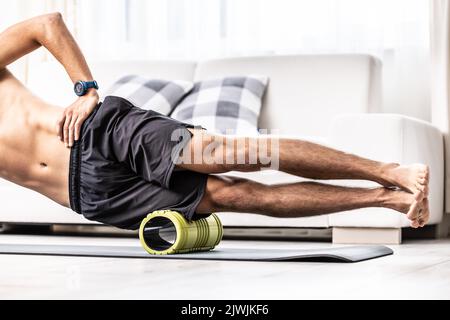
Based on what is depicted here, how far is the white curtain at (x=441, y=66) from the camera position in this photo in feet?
13.5

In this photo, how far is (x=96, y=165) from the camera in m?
2.63

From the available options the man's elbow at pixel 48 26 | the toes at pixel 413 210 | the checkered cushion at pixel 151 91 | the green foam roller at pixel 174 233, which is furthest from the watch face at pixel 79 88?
the checkered cushion at pixel 151 91

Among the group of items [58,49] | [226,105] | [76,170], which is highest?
[58,49]

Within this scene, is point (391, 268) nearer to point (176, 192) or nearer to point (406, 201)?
point (406, 201)

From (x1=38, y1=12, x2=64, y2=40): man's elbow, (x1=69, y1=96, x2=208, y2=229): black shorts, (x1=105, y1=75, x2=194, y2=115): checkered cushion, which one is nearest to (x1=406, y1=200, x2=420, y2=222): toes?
(x1=69, y1=96, x2=208, y2=229): black shorts

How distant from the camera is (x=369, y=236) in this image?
11.5 ft

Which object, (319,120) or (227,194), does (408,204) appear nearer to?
(227,194)

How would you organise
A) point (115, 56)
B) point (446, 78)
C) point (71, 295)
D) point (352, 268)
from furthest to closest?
point (115, 56), point (446, 78), point (352, 268), point (71, 295)

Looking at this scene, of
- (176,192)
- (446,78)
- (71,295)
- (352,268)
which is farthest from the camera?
(446,78)

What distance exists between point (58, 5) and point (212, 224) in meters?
2.86

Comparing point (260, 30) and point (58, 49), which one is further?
point (260, 30)

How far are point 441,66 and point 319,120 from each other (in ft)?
2.23

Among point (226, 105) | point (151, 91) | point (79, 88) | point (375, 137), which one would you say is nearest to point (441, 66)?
point (375, 137)
